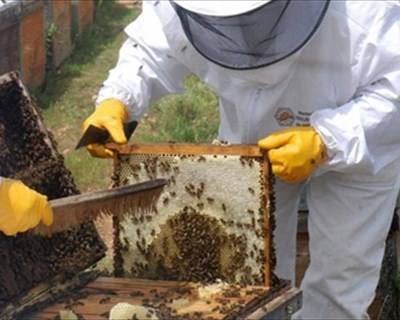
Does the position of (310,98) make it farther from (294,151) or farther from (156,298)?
(156,298)

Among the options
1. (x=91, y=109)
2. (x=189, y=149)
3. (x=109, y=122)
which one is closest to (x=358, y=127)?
(x=189, y=149)

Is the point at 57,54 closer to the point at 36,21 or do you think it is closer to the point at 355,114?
the point at 36,21

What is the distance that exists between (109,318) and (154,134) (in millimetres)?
3918

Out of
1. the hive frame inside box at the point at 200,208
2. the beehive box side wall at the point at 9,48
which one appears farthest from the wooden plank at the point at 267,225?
the beehive box side wall at the point at 9,48

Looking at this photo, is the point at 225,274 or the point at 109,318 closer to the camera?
the point at 109,318

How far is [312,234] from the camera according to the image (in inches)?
163

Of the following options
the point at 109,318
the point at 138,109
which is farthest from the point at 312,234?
the point at 109,318

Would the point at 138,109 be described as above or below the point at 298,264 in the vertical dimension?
above

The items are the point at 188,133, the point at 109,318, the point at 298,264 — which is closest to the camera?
the point at 109,318

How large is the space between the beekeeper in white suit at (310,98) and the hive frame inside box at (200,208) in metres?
0.09

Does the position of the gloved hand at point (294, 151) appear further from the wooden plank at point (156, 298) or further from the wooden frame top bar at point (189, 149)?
the wooden plank at point (156, 298)

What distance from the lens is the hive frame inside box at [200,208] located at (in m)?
3.49

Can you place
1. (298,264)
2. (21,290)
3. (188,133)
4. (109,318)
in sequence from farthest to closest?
(188,133) → (298,264) → (21,290) → (109,318)

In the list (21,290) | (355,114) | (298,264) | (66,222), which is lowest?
(298,264)
